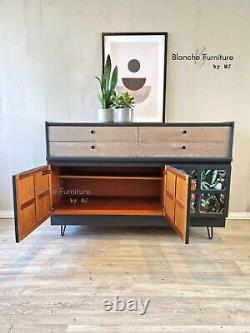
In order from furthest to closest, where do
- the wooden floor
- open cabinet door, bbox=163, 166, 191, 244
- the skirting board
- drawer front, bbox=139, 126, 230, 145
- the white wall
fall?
the skirting board < the white wall < drawer front, bbox=139, 126, 230, 145 < open cabinet door, bbox=163, 166, 191, 244 < the wooden floor

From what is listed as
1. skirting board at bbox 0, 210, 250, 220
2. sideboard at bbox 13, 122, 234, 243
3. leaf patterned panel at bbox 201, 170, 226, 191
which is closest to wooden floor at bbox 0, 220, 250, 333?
sideboard at bbox 13, 122, 234, 243

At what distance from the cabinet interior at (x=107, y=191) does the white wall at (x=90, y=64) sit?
1.59 ft

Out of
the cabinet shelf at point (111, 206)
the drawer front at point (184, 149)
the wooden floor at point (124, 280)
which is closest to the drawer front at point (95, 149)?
the drawer front at point (184, 149)

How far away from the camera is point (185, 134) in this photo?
194 centimetres

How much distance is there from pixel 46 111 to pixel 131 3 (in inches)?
50.7

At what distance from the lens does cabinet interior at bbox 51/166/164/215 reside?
6.87ft

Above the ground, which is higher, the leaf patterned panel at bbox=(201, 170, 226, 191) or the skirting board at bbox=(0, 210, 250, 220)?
the leaf patterned panel at bbox=(201, 170, 226, 191)

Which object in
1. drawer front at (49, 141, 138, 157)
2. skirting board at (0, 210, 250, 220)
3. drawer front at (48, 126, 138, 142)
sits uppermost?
drawer front at (48, 126, 138, 142)

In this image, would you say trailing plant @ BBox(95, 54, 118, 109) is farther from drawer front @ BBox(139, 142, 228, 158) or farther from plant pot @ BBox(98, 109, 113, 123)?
drawer front @ BBox(139, 142, 228, 158)

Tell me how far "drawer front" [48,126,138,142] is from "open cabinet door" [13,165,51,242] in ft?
0.94

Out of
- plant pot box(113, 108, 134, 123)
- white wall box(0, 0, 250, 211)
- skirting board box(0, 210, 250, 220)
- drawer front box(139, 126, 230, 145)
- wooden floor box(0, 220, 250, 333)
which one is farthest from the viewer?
skirting board box(0, 210, 250, 220)

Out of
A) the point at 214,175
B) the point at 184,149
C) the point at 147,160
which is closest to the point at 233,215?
the point at 214,175

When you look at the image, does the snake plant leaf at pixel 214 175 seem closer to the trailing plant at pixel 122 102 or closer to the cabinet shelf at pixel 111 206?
the cabinet shelf at pixel 111 206

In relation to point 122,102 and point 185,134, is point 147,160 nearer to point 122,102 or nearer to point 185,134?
point 185,134
